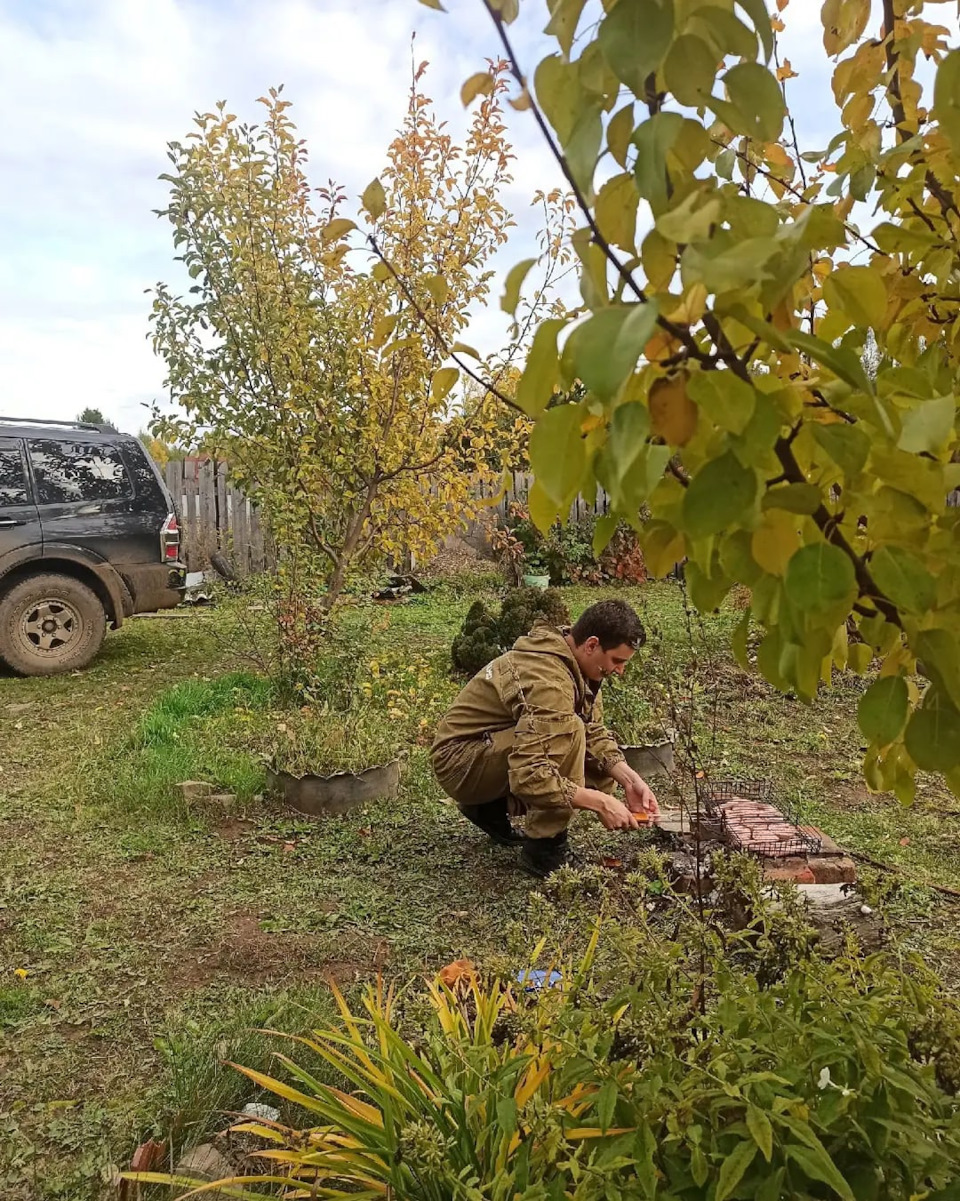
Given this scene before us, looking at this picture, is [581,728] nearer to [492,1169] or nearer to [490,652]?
[492,1169]

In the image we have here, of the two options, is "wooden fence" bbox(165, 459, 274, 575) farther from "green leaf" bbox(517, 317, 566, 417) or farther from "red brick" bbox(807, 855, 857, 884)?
"green leaf" bbox(517, 317, 566, 417)

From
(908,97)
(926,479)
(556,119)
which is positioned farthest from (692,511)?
(908,97)

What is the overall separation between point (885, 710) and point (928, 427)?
0.30 meters

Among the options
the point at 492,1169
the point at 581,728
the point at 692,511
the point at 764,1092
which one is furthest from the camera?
the point at 581,728

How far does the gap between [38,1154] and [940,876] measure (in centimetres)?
356

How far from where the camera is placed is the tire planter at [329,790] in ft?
15.6

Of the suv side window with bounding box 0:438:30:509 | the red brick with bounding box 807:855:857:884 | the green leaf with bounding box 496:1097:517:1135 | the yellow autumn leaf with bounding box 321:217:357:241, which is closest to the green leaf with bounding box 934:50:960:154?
the yellow autumn leaf with bounding box 321:217:357:241

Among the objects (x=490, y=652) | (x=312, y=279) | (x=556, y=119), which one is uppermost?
(x=312, y=279)

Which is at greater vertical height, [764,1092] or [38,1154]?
[764,1092]

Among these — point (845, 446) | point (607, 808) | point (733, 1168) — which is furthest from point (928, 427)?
point (607, 808)

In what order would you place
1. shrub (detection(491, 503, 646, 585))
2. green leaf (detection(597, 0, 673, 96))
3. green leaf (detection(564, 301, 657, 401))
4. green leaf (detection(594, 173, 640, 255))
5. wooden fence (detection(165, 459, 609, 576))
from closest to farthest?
green leaf (detection(564, 301, 657, 401)), green leaf (detection(597, 0, 673, 96)), green leaf (detection(594, 173, 640, 255)), shrub (detection(491, 503, 646, 585)), wooden fence (detection(165, 459, 609, 576))

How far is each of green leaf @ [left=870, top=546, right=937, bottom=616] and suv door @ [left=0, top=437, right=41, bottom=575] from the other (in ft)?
26.9

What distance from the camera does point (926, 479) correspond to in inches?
29.6

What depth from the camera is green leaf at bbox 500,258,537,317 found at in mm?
739
